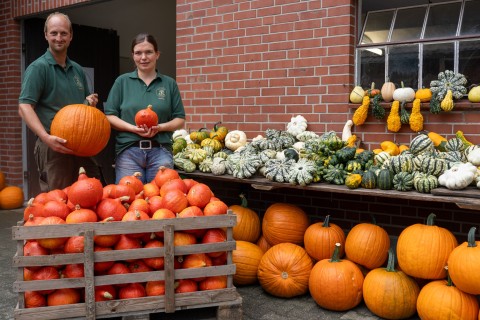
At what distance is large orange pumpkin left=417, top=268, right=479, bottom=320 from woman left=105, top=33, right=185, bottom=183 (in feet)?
7.55

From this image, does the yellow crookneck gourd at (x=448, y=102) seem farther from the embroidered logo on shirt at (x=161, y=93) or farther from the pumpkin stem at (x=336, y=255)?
the embroidered logo on shirt at (x=161, y=93)

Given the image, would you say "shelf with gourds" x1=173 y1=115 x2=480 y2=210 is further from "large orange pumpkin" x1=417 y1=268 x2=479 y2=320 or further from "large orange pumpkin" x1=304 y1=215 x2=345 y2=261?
"large orange pumpkin" x1=417 y1=268 x2=479 y2=320

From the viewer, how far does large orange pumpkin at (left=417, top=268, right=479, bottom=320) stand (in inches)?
135

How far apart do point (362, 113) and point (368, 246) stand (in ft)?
4.12

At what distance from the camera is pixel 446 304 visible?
11.3 ft

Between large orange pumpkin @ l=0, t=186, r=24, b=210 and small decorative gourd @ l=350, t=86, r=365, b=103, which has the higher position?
small decorative gourd @ l=350, t=86, r=365, b=103

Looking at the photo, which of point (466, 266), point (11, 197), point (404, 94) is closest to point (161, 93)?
point (404, 94)

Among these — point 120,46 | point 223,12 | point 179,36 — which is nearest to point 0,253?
point 179,36

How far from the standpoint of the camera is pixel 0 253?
5535 millimetres

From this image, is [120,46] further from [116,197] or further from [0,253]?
[116,197]

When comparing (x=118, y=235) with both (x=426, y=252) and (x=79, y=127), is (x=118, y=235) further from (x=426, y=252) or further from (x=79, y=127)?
(x=426, y=252)

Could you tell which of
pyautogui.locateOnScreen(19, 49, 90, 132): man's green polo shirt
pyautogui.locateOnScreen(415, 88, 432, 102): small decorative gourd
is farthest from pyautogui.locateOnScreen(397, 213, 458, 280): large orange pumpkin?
pyautogui.locateOnScreen(19, 49, 90, 132): man's green polo shirt

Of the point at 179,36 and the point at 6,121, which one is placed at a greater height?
the point at 179,36

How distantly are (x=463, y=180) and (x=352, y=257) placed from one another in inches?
43.2
